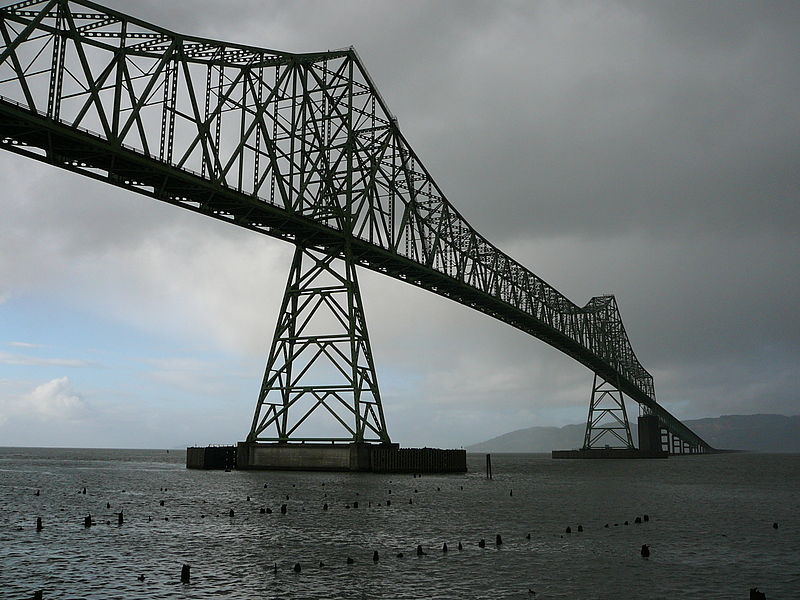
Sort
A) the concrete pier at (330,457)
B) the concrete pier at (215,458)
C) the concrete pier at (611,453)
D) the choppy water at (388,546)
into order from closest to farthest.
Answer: the choppy water at (388,546) → the concrete pier at (330,457) → the concrete pier at (215,458) → the concrete pier at (611,453)

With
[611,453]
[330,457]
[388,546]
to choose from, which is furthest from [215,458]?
[611,453]

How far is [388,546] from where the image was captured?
28609 mm

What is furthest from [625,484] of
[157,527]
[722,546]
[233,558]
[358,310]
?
[233,558]

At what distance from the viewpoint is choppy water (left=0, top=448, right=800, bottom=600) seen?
70.3ft

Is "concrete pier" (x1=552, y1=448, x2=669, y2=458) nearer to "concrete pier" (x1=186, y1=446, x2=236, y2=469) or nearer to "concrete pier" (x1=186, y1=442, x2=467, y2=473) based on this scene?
"concrete pier" (x1=186, y1=442, x2=467, y2=473)

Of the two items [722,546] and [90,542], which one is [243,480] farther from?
[722,546]

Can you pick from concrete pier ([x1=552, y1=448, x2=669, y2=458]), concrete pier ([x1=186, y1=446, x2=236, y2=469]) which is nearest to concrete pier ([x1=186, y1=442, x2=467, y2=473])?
concrete pier ([x1=186, y1=446, x2=236, y2=469])

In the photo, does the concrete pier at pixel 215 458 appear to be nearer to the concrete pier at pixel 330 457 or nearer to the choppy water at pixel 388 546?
the concrete pier at pixel 330 457

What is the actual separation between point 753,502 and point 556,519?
22.7m

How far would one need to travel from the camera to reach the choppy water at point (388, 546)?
21422 mm

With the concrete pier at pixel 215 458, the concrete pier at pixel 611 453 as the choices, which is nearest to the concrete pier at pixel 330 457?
the concrete pier at pixel 215 458

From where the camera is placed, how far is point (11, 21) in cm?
4341

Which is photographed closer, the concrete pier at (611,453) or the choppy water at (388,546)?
the choppy water at (388,546)

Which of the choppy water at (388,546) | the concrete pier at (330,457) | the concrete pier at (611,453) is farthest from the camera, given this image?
the concrete pier at (611,453)
